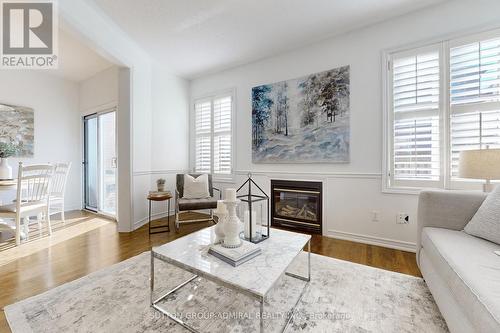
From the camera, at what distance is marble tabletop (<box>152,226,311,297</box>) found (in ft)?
3.69

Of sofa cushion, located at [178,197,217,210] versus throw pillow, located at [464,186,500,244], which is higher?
throw pillow, located at [464,186,500,244]

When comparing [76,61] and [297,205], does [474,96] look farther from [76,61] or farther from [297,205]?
[76,61]

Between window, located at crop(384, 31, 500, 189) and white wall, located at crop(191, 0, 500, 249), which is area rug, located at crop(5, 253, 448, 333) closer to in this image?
white wall, located at crop(191, 0, 500, 249)

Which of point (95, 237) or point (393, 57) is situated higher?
point (393, 57)

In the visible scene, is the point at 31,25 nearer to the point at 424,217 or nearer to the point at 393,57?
the point at 393,57

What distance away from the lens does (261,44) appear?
319 cm

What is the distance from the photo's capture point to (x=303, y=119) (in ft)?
10.4

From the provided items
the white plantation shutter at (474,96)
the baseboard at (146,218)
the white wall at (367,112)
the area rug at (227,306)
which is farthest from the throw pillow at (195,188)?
the white plantation shutter at (474,96)

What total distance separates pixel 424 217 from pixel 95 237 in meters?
3.82

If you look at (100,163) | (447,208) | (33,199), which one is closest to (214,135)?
(100,163)

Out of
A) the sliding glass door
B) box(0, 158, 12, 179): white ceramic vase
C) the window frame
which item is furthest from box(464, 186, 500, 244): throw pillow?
box(0, 158, 12, 179): white ceramic vase

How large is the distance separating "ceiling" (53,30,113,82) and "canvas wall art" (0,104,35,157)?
953 millimetres

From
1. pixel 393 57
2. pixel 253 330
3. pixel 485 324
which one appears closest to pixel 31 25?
pixel 253 330

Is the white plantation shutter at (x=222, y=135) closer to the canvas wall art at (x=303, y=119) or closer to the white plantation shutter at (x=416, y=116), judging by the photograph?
the canvas wall art at (x=303, y=119)
